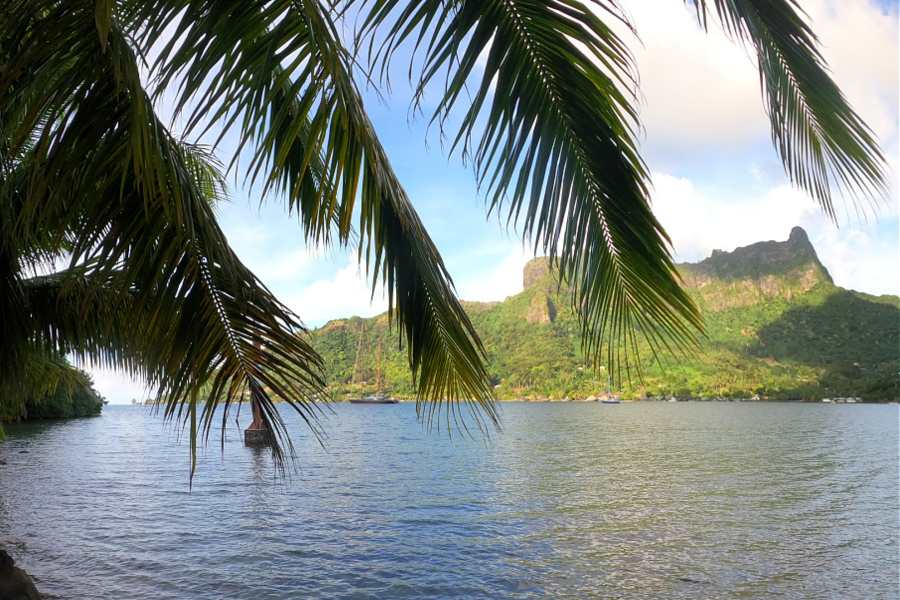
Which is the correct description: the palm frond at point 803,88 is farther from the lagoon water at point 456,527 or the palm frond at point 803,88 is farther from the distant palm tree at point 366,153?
the lagoon water at point 456,527

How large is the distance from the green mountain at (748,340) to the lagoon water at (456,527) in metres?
27.8

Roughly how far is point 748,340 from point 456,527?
7751 centimetres

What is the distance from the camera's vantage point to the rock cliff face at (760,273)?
55150 millimetres

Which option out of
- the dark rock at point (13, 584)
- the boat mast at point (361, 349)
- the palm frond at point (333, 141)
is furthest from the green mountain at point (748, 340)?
the palm frond at point (333, 141)

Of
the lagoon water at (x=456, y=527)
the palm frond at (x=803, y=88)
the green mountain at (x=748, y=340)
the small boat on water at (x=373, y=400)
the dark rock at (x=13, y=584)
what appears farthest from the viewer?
the small boat on water at (x=373, y=400)

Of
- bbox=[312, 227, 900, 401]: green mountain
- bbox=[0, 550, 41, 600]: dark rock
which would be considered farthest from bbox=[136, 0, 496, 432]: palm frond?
bbox=[312, 227, 900, 401]: green mountain

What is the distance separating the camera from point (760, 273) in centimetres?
7525

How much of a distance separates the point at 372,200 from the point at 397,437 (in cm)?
5033

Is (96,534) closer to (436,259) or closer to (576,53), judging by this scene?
(436,259)

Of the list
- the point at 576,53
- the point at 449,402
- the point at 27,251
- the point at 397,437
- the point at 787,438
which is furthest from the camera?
the point at 397,437

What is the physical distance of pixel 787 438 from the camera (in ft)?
148

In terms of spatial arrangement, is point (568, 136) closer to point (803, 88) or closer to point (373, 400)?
point (803, 88)

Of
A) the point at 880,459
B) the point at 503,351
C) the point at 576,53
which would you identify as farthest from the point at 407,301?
the point at 503,351

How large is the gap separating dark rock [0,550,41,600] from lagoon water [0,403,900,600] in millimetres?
2265
